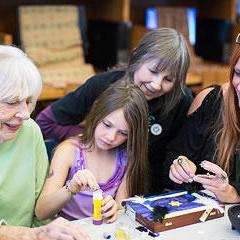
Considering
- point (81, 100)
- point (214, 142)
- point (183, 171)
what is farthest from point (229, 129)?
point (81, 100)

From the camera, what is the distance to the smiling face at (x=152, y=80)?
1.93 m

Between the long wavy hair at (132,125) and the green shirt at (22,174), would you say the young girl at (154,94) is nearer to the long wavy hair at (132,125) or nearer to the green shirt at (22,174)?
the long wavy hair at (132,125)

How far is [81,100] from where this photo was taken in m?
2.20

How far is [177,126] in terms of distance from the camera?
2.14 meters

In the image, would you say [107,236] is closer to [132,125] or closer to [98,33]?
[132,125]

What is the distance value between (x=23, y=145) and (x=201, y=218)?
601 mm

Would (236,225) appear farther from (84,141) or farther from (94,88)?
(94,88)

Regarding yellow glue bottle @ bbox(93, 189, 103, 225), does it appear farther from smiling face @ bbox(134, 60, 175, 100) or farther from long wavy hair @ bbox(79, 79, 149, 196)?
smiling face @ bbox(134, 60, 175, 100)

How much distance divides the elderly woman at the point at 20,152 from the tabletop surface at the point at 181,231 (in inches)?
3.8

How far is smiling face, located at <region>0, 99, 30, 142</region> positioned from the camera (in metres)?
1.46

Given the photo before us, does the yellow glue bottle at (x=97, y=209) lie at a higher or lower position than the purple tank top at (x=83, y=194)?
higher

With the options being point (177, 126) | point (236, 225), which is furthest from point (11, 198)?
point (177, 126)

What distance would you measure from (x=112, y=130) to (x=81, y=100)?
1.59 feet

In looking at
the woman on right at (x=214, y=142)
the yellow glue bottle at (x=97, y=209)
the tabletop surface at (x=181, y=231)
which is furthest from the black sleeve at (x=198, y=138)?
the yellow glue bottle at (x=97, y=209)
